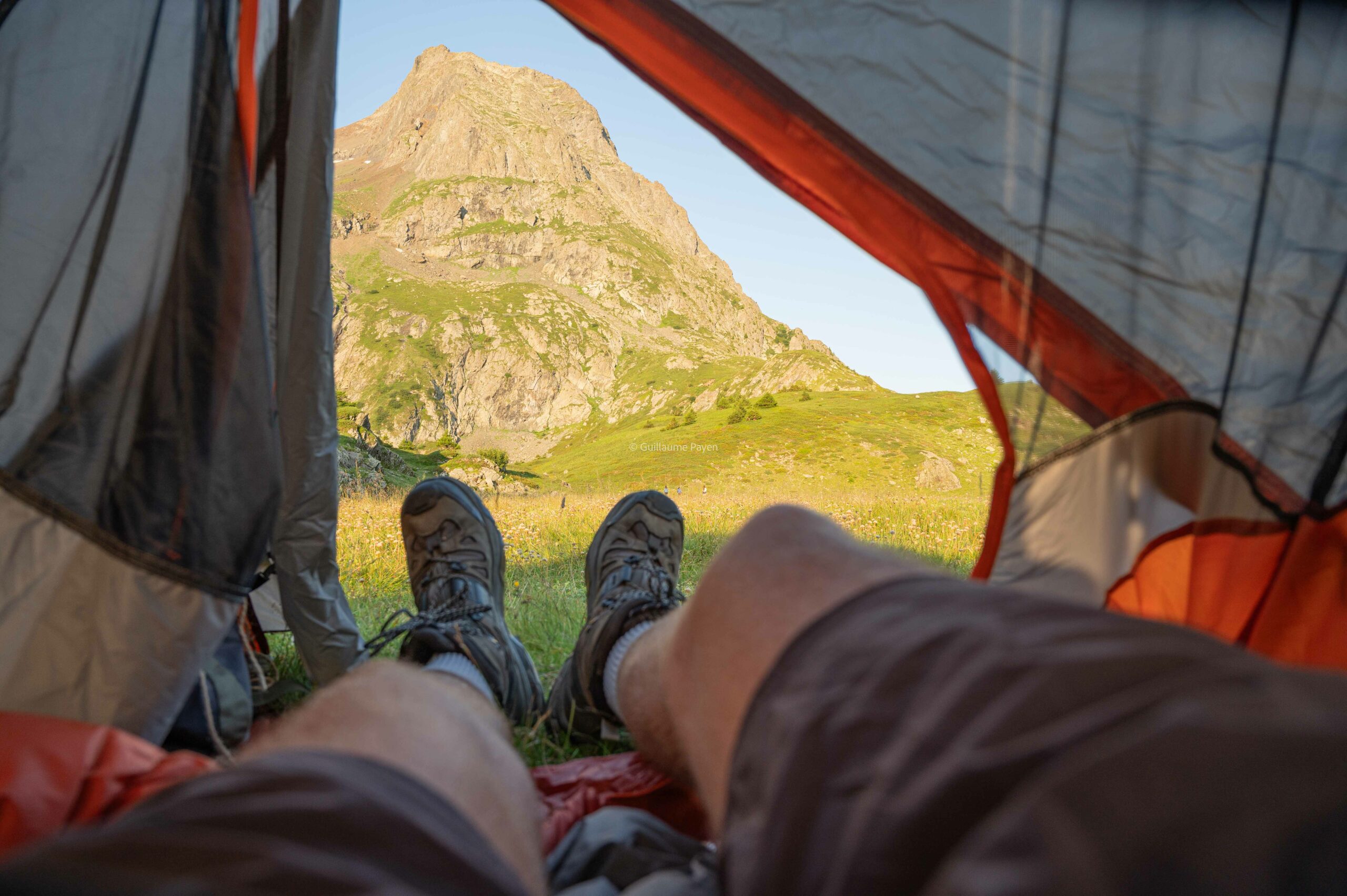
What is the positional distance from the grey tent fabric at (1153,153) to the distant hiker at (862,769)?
721 millimetres

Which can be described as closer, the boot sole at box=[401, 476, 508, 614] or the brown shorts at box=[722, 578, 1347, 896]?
the brown shorts at box=[722, 578, 1347, 896]

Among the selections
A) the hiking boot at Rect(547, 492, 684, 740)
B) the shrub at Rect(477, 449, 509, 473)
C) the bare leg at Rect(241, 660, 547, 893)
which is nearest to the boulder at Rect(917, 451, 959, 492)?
the hiking boot at Rect(547, 492, 684, 740)

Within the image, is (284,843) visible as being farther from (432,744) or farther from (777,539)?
(777,539)

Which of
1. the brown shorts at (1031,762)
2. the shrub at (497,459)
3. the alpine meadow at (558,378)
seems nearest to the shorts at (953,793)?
the brown shorts at (1031,762)

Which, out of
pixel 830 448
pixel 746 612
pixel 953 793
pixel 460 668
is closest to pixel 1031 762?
pixel 953 793

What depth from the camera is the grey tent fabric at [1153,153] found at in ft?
3.59

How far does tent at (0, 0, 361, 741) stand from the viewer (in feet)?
3.66

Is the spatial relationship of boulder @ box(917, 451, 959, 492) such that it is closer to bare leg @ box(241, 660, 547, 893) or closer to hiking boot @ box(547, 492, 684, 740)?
hiking boot @ box(547, 492, 684, 740)

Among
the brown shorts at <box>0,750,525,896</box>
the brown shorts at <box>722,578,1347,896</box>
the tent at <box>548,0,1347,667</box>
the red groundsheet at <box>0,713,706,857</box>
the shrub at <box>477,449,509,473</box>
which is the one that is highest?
the tent at <box>548,0,1347,667</box>

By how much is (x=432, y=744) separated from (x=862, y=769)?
0.39 metres

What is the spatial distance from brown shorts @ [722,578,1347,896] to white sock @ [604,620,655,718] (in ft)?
3.19

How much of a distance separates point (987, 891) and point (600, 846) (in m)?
0.77

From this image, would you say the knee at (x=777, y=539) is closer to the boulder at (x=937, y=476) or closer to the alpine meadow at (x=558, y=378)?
the alpine meadow at (x=558, y=378)

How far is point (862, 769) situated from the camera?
0.49 metres
